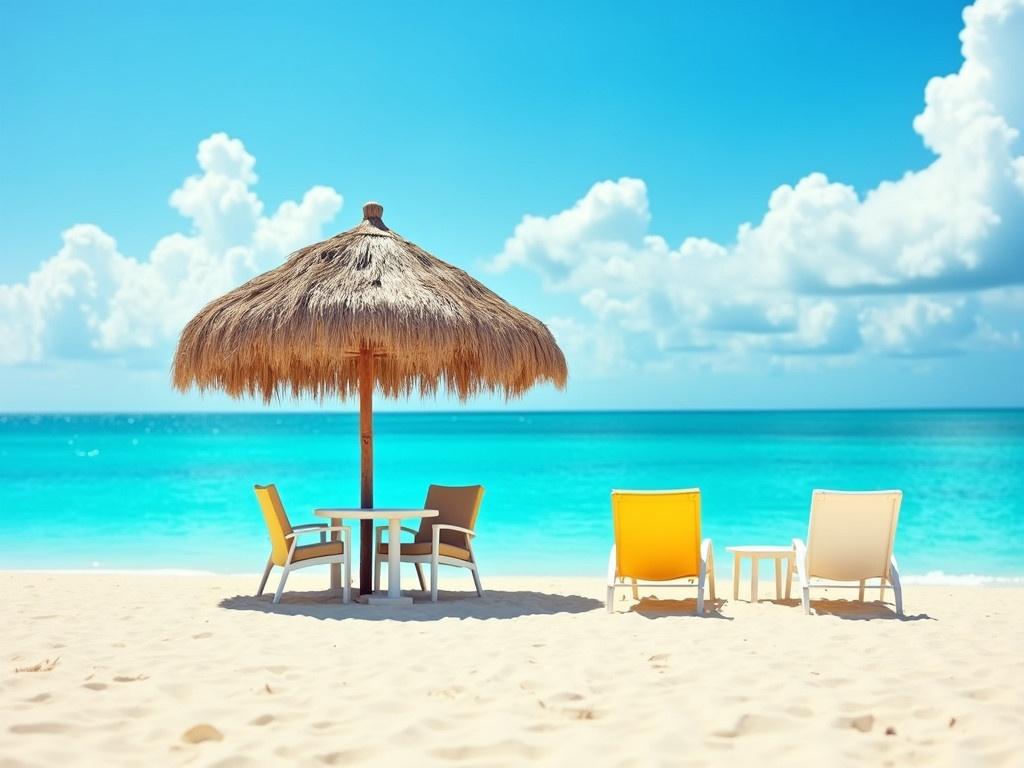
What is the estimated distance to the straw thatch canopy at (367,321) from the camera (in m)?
5.58

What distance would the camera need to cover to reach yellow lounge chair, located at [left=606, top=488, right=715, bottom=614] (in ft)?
17.5

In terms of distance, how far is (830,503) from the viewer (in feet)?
17.8

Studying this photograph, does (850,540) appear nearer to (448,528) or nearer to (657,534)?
(657,534)

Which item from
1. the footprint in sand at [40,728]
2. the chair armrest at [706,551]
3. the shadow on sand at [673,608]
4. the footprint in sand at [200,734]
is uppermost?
the chair armrest at [706,551]

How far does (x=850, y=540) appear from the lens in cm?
550

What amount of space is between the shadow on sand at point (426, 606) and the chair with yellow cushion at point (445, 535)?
18 centimetres

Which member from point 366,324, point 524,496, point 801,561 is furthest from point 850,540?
point 524,496

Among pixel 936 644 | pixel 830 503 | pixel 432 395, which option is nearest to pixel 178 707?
pixel 936 644

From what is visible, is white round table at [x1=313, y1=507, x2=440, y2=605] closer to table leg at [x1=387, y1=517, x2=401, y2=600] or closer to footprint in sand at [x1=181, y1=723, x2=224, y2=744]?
table leg at [x1=387, y1=517, x2=401, y2=600]

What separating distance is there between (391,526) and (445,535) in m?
0.61

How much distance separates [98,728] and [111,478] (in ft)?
74.3

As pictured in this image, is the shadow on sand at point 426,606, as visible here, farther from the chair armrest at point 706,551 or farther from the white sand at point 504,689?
the chair armrest at point 706,551

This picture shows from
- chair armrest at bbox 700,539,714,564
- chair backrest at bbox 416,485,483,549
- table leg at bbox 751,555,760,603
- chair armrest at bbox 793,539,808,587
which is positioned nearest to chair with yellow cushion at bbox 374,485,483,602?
chair backrest at bbox 416,485,483,549

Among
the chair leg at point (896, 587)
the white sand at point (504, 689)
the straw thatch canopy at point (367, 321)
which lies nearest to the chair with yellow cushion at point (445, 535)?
Result: the white sand at point (504, 689)
